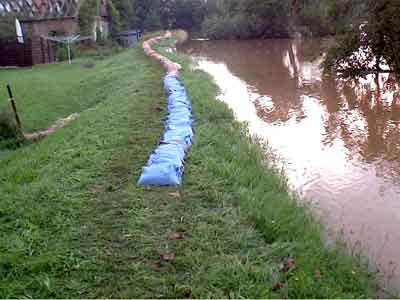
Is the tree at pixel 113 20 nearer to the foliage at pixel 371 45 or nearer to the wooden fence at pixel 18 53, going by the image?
the wooden fence at pixel 18 53

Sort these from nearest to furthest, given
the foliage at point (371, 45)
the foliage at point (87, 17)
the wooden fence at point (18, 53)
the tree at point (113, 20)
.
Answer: the foliage at point (371, 45) → the wooden fence at point (18, 53) → the foliage at point (87, 17) → the tree at point (113, 20)

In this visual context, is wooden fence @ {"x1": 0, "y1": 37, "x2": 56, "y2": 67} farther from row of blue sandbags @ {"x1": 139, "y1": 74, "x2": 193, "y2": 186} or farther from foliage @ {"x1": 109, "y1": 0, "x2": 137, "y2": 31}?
foliage @ {"x1": 109, "y1": 0, "x2": 137, "y2": 31}

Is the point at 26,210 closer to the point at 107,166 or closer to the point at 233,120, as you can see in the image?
the point at 107,166

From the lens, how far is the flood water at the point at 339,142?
4238mm

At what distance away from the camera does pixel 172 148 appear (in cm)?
496

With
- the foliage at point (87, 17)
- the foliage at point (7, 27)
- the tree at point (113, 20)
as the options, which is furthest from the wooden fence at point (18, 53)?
the tree at point (113, 20)

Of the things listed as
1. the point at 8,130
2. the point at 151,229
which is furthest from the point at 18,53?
the point at 151,229

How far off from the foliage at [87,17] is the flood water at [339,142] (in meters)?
11.7

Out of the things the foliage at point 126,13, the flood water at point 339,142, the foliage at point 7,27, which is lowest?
the flood water at point 339,142

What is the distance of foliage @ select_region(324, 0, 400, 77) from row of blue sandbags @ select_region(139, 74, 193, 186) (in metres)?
5.54

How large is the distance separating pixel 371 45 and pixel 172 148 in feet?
26.7

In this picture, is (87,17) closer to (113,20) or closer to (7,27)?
(7,27)

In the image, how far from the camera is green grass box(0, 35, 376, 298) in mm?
2713

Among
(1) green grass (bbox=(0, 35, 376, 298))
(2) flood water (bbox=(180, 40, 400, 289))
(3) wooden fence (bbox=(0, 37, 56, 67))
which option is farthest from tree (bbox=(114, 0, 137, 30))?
(1) green grass (bbox=(0, 35, 376, 298))
